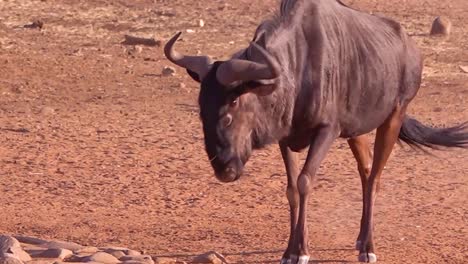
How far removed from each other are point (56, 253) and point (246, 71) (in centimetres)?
164

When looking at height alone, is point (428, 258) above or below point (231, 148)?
below

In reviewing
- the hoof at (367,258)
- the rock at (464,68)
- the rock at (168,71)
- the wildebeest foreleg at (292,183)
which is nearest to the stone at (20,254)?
the wildebeest foreleg at (292,183)

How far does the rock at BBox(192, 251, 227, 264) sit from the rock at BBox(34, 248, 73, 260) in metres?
0.81

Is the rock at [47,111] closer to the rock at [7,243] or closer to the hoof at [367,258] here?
the rock at [7,243]

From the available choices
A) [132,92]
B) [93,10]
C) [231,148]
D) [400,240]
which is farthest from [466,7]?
[231,148]

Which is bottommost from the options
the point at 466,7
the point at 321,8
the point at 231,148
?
the point at 466,7

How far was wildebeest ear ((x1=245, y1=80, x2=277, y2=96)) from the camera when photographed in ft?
27.1

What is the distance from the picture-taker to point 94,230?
32.9 feet

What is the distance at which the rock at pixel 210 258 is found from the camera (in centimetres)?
876

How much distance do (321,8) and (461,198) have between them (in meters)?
2.58

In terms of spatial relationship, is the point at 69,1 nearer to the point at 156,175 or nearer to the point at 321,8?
the point at 156,175

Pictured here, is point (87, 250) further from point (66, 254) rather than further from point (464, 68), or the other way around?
point (464, 68)

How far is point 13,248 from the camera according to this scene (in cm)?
833

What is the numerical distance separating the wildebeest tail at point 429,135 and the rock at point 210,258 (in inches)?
78.6
